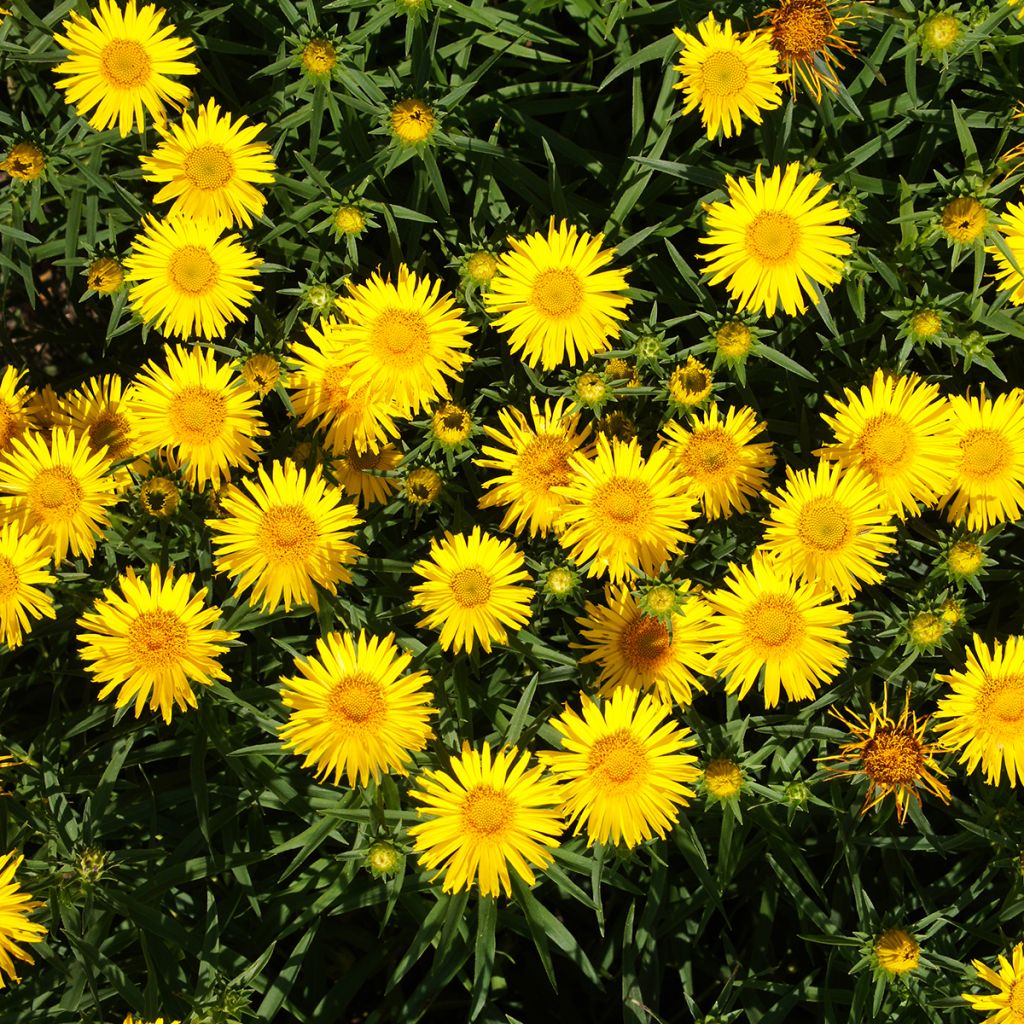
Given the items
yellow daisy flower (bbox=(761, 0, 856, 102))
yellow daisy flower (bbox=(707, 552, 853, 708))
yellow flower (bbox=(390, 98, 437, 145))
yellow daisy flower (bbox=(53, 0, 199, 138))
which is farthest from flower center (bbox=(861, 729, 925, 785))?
yellow daisy flower (bbox=(53, 0, 199, 138))

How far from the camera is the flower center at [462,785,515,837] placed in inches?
124

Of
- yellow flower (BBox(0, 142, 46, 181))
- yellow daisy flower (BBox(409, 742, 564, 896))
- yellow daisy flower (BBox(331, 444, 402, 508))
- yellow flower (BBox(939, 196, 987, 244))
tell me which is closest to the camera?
yellow flower (BBox(939, 196, 987, 244))

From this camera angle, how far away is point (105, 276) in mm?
3381

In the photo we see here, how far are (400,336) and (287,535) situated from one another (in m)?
0.75

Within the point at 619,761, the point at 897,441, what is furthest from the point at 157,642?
the point at 897,441

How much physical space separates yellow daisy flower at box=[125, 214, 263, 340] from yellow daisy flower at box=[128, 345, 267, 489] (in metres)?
0.12

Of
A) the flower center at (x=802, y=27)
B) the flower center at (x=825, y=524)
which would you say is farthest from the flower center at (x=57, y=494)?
the flower center at (x=802, y=27)

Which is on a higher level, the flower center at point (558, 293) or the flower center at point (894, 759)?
the flower center at point (558, 293)

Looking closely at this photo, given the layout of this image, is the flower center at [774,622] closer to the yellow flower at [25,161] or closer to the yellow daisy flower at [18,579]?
the yellow daisy flower at [18,579]

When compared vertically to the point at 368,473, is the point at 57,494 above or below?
below

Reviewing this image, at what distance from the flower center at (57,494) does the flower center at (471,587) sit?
1.33m

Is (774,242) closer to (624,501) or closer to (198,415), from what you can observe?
(624,501)

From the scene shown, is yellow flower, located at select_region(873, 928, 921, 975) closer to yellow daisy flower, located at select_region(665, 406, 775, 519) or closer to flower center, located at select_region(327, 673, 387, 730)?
yellow daisy flower, located at select_region(665, 406, 775, 519)

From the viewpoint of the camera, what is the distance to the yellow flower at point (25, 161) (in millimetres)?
3342
